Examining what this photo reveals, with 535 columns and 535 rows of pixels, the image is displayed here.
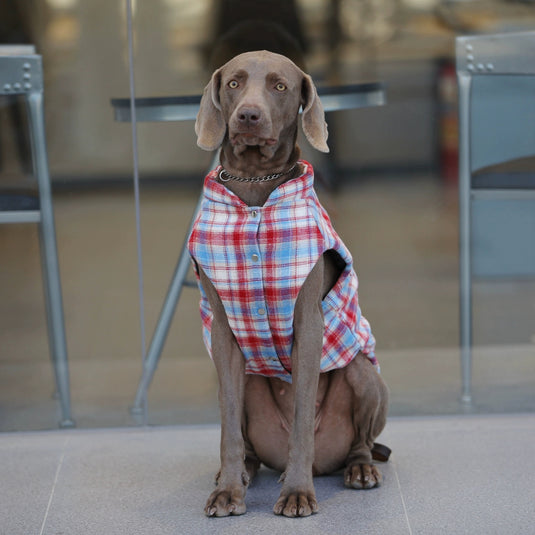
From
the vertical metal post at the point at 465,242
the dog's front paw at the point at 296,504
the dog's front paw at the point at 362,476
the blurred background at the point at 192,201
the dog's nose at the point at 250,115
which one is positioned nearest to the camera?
the dog's nose at the point at 250,115

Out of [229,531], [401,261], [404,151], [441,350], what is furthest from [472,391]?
[229,531]

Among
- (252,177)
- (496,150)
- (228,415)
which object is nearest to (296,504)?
(228,415)

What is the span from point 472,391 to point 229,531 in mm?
1412

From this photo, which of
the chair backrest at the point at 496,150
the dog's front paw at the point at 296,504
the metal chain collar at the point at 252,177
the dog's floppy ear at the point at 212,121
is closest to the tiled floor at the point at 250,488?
the dog's front paw at the point at 296,504

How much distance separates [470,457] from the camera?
10.0ft

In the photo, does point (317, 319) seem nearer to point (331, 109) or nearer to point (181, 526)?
point (181, 526)

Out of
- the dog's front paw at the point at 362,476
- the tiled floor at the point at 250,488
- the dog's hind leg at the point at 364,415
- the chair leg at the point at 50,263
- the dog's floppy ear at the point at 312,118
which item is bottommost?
the tiled floor at the point at 250,488

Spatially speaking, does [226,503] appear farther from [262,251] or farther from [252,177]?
[252,177]

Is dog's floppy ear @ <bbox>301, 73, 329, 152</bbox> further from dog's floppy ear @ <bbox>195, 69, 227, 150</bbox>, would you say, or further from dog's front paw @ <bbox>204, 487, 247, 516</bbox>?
dog's front paw @ <bbox>204, 487, 247, 516</bbox>

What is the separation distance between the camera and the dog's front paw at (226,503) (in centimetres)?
260

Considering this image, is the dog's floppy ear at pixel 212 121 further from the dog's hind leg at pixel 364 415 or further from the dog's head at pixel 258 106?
the dog's hind leg at pixel 364 415

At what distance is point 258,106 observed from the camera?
2.46 meters

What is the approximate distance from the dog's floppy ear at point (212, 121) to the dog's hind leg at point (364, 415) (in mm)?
741

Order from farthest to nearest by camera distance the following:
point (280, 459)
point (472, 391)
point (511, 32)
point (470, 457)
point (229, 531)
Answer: point (472, 391) → point (511, 32) → point (470, 457) → point (280, 459) → point (229, 531)
